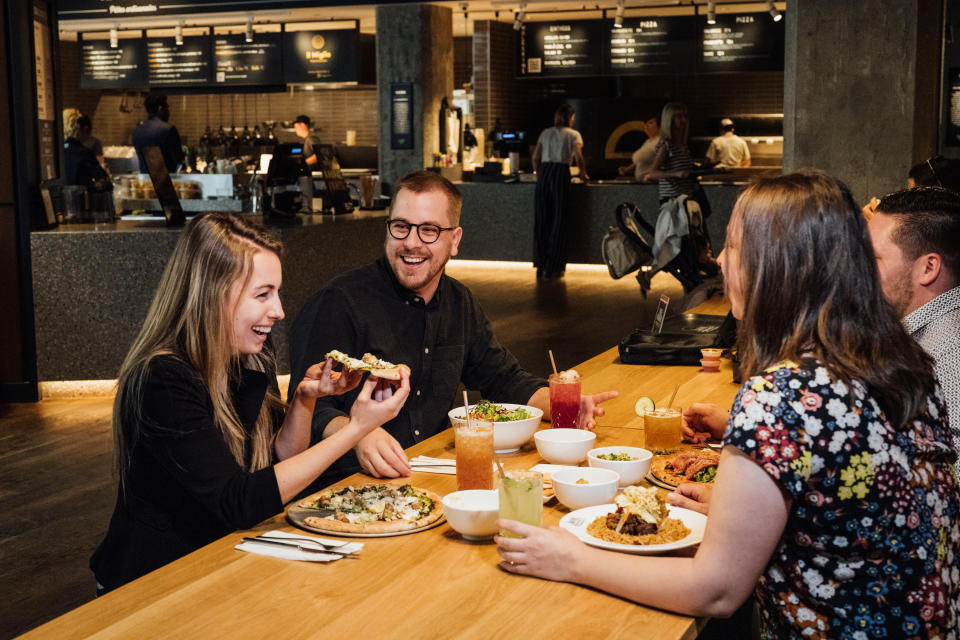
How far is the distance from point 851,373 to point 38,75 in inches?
247

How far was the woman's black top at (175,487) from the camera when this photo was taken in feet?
6.35

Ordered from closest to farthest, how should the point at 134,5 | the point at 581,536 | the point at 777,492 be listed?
1. the point at 777,492
2. the point at 581,536
3. the point at 134,5

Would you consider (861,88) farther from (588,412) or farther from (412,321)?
(588,412)

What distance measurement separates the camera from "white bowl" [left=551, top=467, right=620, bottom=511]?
→ 1.94 meters

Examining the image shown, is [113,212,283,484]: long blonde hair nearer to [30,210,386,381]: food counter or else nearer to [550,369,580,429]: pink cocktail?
[550,369,580,429]: pink cocktail

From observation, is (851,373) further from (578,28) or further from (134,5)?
(578,28)

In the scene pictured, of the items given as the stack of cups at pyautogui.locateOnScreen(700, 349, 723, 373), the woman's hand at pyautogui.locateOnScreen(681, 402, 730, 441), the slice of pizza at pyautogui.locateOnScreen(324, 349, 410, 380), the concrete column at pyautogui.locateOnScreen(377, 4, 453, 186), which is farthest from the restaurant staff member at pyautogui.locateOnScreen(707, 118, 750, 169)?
the slice of pizza at pyautogui.locateOnScreen(324, 349, 410, 380)

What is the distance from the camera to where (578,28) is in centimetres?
1232

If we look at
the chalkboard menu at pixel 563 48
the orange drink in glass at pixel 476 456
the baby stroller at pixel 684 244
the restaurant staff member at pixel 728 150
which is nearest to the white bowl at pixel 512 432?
the orange drink in glass at pixel 476 456

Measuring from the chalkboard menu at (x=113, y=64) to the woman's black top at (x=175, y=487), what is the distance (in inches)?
510

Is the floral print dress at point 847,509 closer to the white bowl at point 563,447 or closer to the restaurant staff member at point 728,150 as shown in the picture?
the white bowl at point 563,447

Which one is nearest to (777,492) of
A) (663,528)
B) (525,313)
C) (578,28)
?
(663,528)

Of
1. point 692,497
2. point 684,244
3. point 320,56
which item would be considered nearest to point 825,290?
point 692,497

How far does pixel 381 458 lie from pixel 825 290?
3.40 ft
